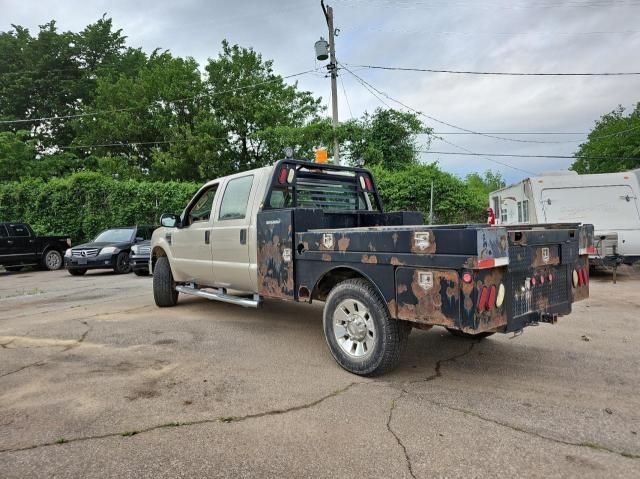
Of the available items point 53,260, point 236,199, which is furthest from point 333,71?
point 236,199

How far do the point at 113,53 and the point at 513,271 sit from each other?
3911cm

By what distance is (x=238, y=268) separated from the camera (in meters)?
5.45

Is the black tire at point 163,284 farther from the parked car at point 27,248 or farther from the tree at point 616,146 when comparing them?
the tree at point 616,146

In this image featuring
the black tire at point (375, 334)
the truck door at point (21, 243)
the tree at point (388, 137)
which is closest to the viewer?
the black tire at point (375, 334)

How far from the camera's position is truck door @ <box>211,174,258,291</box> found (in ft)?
17.4

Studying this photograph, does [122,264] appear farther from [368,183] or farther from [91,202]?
[368,183]

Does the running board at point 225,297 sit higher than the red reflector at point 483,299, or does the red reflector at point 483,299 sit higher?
the red reflector at point 483,299

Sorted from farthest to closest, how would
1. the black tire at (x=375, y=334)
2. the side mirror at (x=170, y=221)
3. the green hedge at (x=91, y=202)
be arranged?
the green hedge at (x=91, y=202), the side mirror at (x=170, y=221), the black tire at (x=375, y=334)

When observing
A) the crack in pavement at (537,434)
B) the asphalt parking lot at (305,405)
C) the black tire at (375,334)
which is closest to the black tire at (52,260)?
the asphalt parking lot at (305,405)

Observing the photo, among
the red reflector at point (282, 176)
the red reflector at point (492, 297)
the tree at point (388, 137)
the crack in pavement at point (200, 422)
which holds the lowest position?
the crack in pavement at point (200, 422)

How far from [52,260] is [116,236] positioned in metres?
3.36

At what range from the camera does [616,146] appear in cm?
3475

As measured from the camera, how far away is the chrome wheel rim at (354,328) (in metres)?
Answer: 3.81

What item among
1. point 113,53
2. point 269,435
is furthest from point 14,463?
point 113,53
